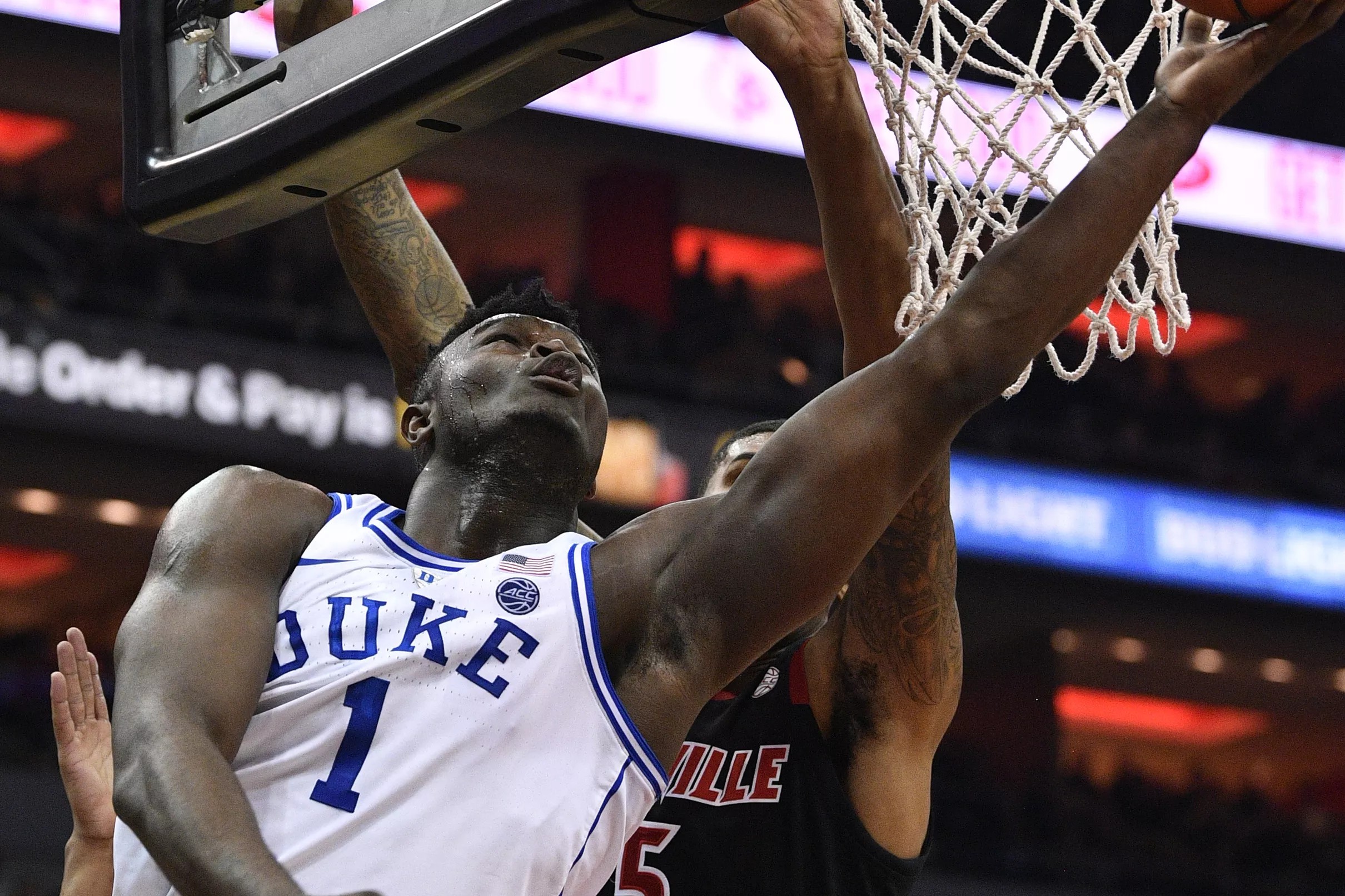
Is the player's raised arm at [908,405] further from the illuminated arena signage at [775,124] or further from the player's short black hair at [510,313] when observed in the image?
the illuminated arena signage at [775,124]

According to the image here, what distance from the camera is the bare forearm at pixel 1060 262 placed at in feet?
7.53

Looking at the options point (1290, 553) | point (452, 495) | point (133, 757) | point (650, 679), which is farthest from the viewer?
point (1290, 553)

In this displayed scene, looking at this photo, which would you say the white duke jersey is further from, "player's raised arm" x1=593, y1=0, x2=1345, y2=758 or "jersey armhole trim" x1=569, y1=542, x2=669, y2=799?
"player's raised arm" x1=593, y1=0, x2=1345, y2=758

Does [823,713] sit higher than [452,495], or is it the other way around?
[452,495]

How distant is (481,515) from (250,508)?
0.37 m

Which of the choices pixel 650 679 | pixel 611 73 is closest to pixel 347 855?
pixel 650 679

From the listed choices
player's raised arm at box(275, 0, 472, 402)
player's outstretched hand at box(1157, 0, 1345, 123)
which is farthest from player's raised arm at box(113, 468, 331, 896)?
player's outstretched hand at box(1157, 0, 1345, 123)

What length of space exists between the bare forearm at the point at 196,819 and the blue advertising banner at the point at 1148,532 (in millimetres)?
11447

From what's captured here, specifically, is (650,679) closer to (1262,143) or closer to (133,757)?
(133,757)

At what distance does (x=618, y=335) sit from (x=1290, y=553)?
573 centimetres

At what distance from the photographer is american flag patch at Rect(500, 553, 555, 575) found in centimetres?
246

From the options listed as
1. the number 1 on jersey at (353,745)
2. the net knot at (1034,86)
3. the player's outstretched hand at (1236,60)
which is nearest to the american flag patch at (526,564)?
the number 1 on jersey at (353,745)

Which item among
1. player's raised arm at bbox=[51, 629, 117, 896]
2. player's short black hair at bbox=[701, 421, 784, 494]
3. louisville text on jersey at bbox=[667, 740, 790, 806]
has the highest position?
player's short black hair at bbox=[701, 421, 784, 494]

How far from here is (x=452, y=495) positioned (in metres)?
2.69
